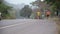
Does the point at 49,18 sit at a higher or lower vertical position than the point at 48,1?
lower

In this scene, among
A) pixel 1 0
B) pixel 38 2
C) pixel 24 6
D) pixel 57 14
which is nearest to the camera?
pixel 1 0

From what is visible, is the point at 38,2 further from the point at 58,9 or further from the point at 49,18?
the point at 58,9

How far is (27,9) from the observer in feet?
18.0

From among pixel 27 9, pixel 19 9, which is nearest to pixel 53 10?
pixel 27 9

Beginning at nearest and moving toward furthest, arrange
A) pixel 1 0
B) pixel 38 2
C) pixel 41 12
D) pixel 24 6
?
pixel 1 0 < pixel 24 6 < pixel 41 12 < pixel 38 2

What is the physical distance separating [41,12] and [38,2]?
A: 3.21ft

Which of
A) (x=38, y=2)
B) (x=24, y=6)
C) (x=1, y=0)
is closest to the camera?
(x=1, y=0)

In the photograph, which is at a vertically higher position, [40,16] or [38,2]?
[38,2]

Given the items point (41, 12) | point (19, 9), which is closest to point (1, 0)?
point (19, 9)

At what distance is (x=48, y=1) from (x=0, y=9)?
4997mm

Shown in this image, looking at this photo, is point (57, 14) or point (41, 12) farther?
point (57, 14)

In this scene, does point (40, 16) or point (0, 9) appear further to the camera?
point (40, 16)

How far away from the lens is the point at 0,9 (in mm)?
5383

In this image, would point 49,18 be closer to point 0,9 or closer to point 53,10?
point 53,10
